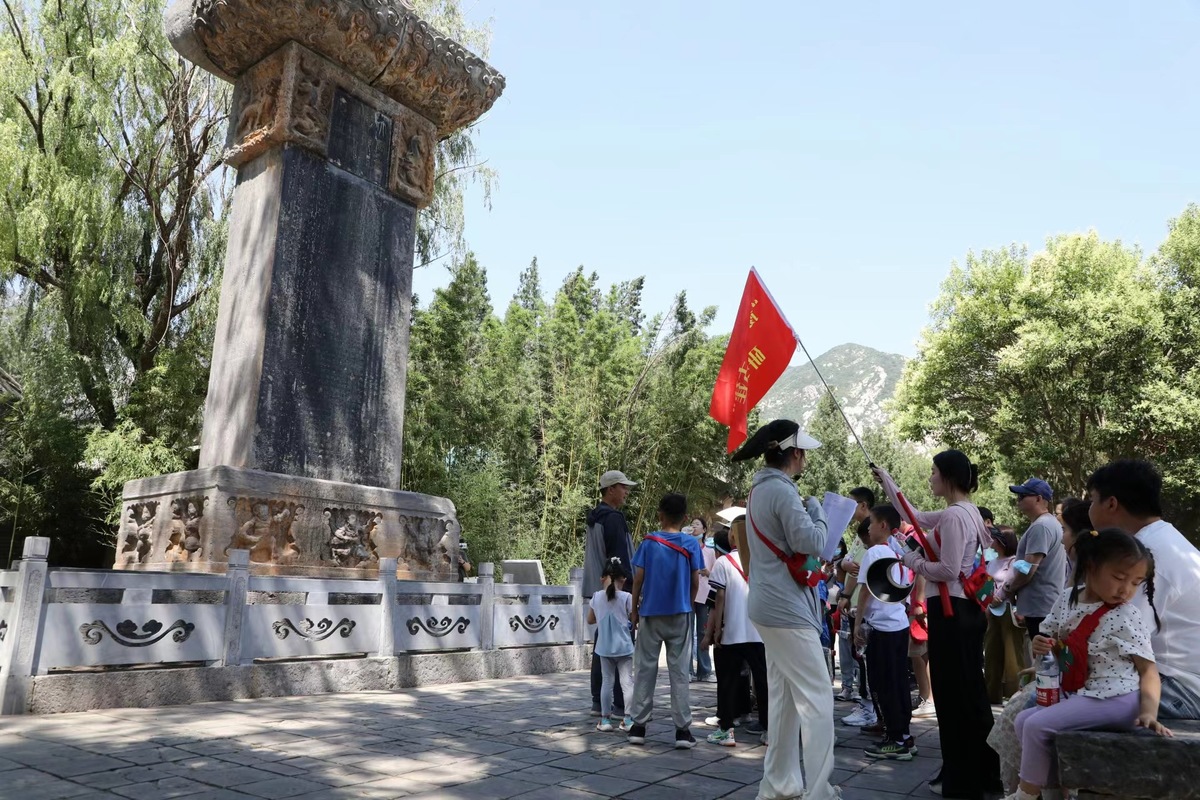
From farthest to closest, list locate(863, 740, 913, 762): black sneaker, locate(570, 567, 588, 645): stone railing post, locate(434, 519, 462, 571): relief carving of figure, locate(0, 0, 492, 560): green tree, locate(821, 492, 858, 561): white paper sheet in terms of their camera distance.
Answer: locate(0, 0, 492, 560): green tree < locate(570, 567, 588, 645): stone railing post < locate(434, 519, 462, 571): relief carving of figure < locate(863, 740, 913, 762): black sneaker < locate(821, 492, 858, 561): white paper sheet

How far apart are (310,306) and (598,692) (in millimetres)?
4748

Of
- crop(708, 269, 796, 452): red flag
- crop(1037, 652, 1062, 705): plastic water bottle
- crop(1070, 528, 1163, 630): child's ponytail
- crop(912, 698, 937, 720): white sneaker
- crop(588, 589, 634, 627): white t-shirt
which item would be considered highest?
crop(708, 269, 796, 452): red flag

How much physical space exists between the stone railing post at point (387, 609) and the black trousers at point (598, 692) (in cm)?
212

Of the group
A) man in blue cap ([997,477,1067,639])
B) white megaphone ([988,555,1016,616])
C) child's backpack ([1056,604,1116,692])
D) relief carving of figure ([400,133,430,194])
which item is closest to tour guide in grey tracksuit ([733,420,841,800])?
child's backpack ([1056,604,1116,692])

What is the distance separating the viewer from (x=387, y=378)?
343 inches

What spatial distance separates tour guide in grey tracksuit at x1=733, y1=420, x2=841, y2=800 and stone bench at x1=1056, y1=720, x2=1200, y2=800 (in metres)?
1.10

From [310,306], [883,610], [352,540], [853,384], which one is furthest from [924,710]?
[853,384]

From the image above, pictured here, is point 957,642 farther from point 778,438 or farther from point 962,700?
point 778,438

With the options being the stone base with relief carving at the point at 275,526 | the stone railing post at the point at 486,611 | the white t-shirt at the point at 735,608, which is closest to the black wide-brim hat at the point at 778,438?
the white t-shirt at the point at 735,608

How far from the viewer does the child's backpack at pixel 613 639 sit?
5488 millimetres

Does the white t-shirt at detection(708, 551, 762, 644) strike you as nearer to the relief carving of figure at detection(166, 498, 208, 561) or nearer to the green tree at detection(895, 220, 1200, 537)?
the relief carving of figure at detection(166, 498, 208, 561)

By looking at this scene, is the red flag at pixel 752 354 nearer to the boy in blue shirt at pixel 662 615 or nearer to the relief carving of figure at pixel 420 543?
the boy in blue shirt at pixel 662 615

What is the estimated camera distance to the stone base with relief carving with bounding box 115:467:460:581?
7.06 metres

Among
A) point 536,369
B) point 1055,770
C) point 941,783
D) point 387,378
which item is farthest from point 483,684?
point 536,369
